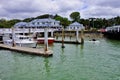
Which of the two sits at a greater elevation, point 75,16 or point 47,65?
point 75,16

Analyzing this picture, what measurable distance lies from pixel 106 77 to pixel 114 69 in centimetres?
411

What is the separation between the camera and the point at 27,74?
25.9 metres

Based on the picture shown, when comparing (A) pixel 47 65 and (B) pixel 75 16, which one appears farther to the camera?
(B) pixel 75 16

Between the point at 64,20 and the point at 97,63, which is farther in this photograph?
the point at 64,20

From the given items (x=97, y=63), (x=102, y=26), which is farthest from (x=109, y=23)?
(x=97, y=63)

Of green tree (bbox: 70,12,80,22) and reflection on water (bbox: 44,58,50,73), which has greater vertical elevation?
green tree (bbox: 70,12,80,22)

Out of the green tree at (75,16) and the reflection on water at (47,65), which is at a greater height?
the green tree at (75,16)

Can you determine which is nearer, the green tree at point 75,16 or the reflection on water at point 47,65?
the reflection on water at point 47,65

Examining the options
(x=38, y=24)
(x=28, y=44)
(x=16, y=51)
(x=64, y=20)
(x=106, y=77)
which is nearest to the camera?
(x=106, y=77)

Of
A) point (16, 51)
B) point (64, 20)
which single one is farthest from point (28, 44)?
point (64, 20)

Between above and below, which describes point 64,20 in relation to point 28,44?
above

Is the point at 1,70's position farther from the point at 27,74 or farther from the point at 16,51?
the point at 16,51

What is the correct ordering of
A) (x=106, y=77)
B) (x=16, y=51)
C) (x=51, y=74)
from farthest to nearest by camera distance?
(x=16, y=51), (x=51, y=74), (x=106, y=77)

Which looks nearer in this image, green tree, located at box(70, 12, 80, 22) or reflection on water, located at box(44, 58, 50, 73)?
reflection on water, located at box(44, 58, 50, 73)
